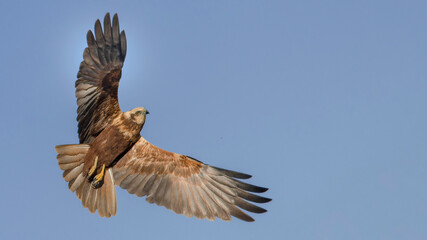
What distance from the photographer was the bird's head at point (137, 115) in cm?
1162

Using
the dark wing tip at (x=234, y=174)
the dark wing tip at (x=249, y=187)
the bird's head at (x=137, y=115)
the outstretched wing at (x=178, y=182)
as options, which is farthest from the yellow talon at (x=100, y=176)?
the dark wing tip at (x=249, y=187)

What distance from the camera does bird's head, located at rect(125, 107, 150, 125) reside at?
11.6 m

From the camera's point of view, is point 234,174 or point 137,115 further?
point 234,174

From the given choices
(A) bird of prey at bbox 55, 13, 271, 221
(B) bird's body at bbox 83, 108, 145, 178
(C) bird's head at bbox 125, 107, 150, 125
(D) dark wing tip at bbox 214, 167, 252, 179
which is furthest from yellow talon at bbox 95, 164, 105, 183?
(D) dark wing tip at bbox 214, 167, 252, 179

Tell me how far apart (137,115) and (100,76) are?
3.51 ft

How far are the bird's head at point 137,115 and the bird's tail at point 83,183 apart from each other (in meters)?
1.03

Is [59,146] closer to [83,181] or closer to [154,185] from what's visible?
[83,181]

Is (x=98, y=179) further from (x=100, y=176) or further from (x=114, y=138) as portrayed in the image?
(x=114, y=138)

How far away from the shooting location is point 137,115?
459 inches

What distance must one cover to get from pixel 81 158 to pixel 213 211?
287 centimetres

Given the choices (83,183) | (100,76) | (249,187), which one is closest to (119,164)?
(83,183)

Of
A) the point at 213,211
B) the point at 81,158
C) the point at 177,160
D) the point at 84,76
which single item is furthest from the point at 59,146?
the point at 213,211

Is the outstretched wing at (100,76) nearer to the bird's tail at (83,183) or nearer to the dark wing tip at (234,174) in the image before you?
the bird's tail at (83,183)

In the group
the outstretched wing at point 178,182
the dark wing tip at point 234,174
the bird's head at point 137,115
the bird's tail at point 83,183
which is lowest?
the bird's tail at point 83,183
